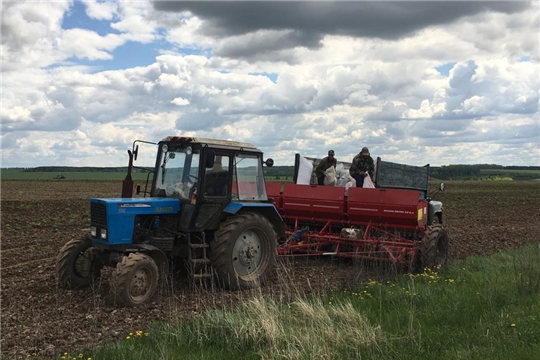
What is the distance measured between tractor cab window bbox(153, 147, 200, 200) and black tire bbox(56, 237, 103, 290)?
56.9 inches

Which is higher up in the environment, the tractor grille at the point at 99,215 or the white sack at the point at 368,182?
the white sack at the point at 368,182

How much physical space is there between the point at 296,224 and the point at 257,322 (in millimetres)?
5830

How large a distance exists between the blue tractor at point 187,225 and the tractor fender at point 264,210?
2 centimetres

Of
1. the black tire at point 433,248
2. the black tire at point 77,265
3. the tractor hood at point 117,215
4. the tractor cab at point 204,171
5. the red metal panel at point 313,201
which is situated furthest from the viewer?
the red metal panel at point 313,201

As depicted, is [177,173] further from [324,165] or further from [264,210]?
[324,165]

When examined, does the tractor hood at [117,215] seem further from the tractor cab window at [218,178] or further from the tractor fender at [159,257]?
the tractor cab window at [218,178]

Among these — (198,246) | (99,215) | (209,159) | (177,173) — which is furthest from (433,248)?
(99,215)

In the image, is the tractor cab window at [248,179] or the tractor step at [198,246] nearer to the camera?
the tractor step at [198,246]

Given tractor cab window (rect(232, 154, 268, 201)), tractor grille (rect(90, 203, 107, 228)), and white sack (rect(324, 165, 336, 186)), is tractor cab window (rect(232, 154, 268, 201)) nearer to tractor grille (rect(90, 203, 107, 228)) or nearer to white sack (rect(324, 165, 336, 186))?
tractor grille (rect(90, 203, 107, 228))

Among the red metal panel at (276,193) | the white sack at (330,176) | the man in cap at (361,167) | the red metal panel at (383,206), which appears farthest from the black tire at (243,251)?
the man in cap at (361,167)

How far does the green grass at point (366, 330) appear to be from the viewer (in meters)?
5.56

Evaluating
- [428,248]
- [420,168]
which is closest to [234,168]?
[428,248]

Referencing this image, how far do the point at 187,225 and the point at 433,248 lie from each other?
15.9 ft

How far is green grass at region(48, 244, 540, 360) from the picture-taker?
5.56 metres
